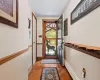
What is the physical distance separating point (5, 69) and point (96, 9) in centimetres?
131

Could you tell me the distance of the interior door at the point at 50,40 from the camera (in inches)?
263

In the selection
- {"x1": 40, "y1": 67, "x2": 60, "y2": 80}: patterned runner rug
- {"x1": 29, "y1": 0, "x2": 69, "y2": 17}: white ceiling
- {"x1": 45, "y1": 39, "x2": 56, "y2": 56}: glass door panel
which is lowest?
{"x1": 40, "y1": 67, "x2": 60, "y2": 80}: patterned runner rug

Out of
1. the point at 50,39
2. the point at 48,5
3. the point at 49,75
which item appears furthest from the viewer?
the point at 50,39

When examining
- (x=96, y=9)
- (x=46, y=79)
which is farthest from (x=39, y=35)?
(x=96, y=9)

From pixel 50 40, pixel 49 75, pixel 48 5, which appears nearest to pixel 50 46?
pixel 50 40

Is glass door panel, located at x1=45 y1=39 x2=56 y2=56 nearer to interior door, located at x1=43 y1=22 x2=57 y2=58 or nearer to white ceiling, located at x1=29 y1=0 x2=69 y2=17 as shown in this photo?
interior door, located at x1=43 y1=22 x2=57 y2=58

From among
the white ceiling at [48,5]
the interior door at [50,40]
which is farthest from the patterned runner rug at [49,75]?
the interior door at [50,40]

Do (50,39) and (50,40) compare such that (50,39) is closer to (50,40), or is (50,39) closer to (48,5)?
(50,40)

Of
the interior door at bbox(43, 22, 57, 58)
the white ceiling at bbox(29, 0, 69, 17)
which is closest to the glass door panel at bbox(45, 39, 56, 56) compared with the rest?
the interior door at bbox(43, 22, 57, 58)

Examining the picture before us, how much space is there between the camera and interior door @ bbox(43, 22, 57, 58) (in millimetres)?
6672

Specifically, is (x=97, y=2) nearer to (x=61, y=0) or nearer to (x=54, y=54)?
(x=61, y=0)

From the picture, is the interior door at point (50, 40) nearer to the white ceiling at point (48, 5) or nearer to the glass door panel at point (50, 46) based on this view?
the glass door panel at point (50, 46)

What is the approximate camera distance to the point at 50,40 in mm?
6711

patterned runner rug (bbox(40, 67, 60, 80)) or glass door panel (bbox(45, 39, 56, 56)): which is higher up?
glass door panel (bbox(45, 39, 56, 56))
